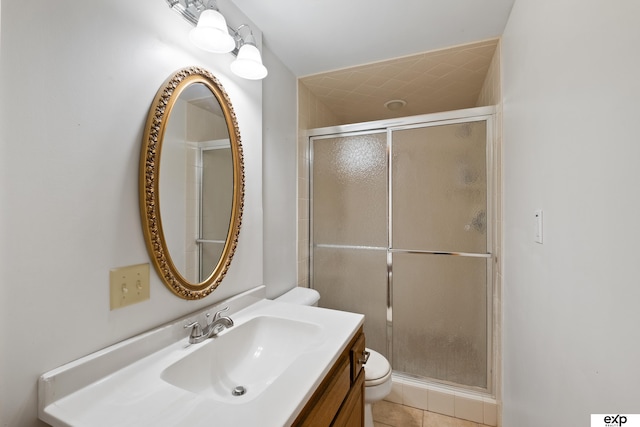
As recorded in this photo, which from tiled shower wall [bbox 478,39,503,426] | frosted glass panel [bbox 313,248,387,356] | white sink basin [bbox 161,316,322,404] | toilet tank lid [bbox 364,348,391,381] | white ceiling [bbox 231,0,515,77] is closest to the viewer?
white sink basin [bbox 161,316,322,404]

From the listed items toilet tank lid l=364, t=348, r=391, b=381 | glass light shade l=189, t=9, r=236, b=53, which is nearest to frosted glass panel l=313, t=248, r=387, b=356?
toilet tank lid l=364, t=348, r=391, b=381

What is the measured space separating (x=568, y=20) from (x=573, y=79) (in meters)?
0.17

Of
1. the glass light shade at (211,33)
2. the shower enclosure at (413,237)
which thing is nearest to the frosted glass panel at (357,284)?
the shower enclosure at (413,237)

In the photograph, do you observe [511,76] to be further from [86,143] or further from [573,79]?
[86,143]

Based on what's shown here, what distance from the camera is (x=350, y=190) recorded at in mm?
2008

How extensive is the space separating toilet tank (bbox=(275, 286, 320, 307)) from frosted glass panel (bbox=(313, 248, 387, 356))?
0.92 feet

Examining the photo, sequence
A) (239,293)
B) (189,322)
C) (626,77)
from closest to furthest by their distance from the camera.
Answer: (626,77), (189,322), (239,293)

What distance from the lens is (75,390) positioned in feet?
2.19

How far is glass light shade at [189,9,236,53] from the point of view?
2.98ft

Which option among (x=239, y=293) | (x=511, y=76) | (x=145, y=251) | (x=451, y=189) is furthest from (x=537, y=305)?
(x=145, y=251)

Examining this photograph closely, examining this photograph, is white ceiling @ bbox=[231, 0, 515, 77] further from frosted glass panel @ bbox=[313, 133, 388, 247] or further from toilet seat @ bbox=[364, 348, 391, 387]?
toilet seat @ bbox=[364, 348, 391, 387]

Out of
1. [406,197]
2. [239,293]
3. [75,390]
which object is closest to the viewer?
[75,390]

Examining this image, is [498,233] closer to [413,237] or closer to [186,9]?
[413,237]

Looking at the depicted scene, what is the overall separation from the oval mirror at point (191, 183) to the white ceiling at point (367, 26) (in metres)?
0.59
